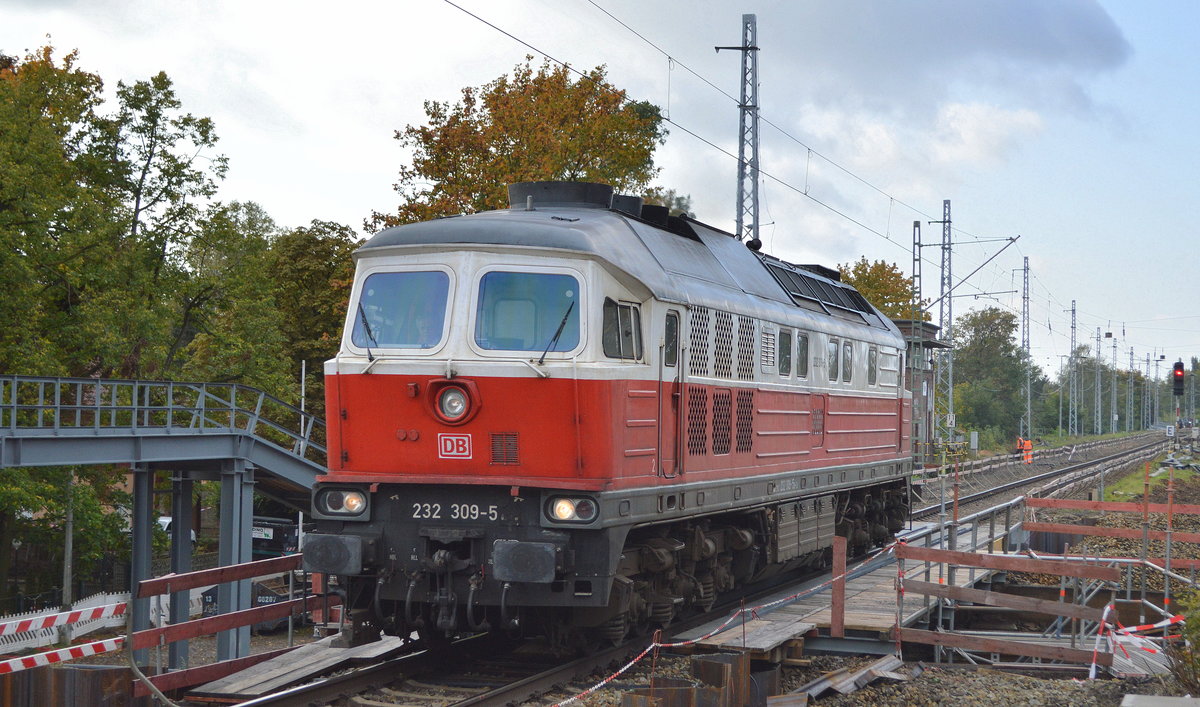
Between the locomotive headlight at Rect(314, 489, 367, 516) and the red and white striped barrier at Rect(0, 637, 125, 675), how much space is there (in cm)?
202

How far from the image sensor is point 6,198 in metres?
27.7

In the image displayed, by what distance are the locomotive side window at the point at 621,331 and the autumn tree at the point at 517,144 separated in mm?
16628

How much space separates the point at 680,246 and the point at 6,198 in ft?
67.0

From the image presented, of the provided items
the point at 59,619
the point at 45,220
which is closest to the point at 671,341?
the point at 59,619

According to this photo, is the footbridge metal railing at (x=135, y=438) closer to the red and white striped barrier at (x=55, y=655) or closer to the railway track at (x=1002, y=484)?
the red and white striped barrier at (x=55, y=655)

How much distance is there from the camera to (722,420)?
13109mm

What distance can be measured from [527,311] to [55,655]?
5.01 meters

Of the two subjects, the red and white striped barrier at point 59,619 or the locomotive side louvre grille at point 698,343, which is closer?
the red and white striped barrier at point 59,619

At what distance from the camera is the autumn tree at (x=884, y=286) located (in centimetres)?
5431

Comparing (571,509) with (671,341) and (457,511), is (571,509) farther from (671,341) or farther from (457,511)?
(671,341)

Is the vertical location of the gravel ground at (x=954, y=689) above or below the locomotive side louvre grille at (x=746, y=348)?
below

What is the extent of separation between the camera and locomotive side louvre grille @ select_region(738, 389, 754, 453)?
1367 centimetres

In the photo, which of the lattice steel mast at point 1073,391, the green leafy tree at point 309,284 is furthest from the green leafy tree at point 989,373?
the green leafy tree at point 309,284

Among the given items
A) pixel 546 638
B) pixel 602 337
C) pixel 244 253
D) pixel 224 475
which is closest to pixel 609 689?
pixel 546 638
